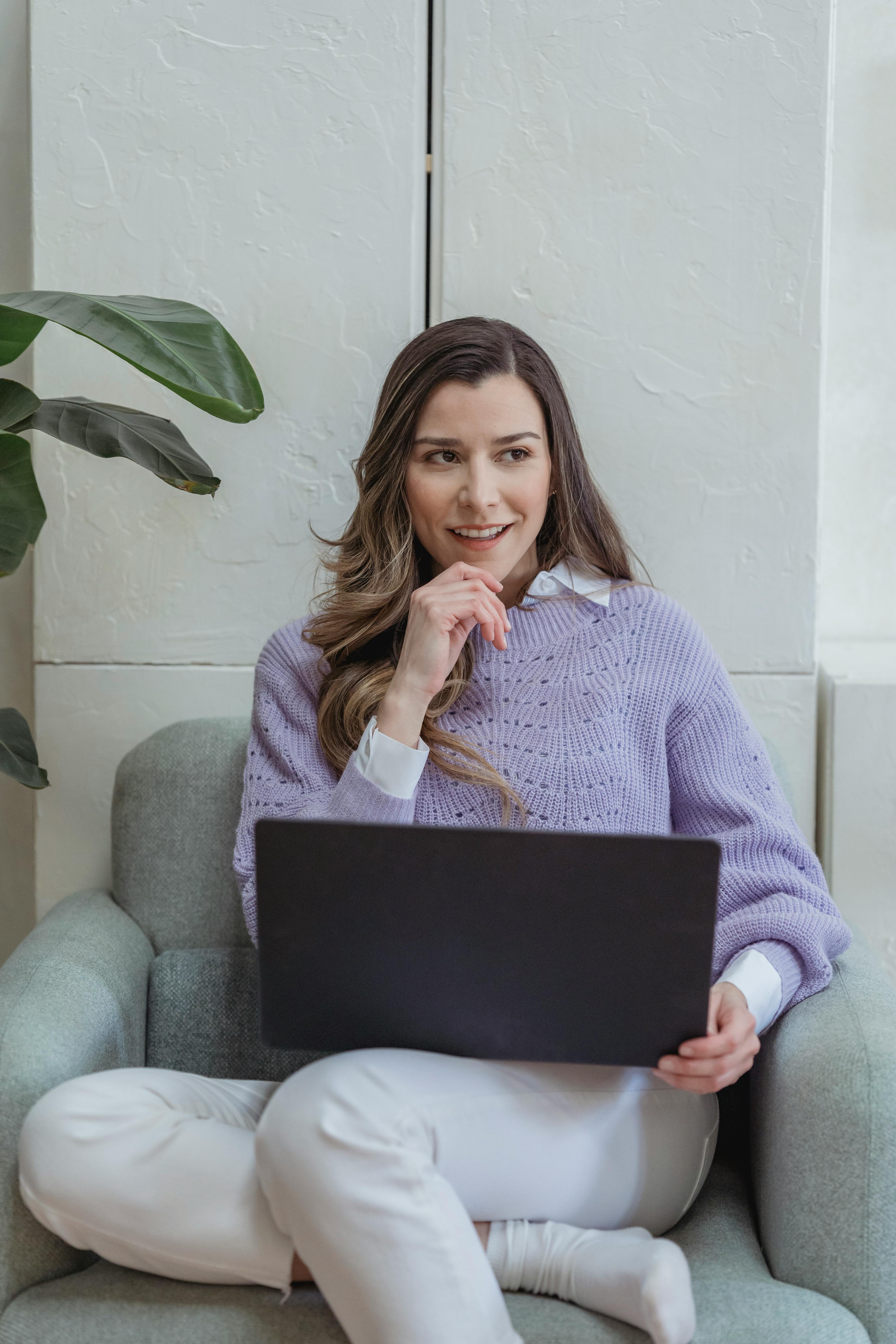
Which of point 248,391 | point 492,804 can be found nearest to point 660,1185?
point 492,804

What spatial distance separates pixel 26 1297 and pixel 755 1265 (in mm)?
698

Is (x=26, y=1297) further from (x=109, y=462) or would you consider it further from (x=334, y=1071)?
(x=109, y=462)

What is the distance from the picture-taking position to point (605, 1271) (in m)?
1.03

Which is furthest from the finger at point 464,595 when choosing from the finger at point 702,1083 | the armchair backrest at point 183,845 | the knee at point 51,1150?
the knee at point 51,1150

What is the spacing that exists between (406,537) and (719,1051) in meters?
0.79

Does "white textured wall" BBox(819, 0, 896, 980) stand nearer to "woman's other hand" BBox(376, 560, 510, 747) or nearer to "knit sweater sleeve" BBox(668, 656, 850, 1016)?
"knit sweater sleeve" BBox(668, 656, 850, 1016)

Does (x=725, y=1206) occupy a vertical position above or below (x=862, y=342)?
below

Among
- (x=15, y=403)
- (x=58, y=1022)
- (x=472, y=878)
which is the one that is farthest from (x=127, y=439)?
(x=472, y=878)

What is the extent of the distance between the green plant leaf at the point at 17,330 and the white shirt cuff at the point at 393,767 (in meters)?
0.62

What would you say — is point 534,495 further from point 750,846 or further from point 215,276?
point 215,276

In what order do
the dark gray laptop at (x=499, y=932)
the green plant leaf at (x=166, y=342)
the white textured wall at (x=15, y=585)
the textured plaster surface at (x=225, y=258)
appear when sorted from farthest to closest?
the white textured wall at (x=15, y=585) < the textured plaster surface at (x=225, y=258) < the green plant leaf at (x=166, y=342) < the dark gray laptop at (x=499, y=932)

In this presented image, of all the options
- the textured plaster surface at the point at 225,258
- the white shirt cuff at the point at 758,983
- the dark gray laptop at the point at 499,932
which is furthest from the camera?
the textured plaster surface at the point at 225,258

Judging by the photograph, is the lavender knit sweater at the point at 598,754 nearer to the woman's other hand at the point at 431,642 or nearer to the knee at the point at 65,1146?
the woman's other hand at the point at 431,642

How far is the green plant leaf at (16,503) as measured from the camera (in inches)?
52.9
